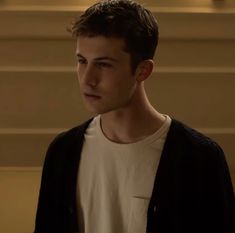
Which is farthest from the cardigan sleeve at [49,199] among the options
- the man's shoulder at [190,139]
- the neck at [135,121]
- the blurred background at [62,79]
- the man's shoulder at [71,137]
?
the blurred background at [62,79]

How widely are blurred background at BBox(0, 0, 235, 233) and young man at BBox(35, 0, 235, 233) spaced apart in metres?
1.17

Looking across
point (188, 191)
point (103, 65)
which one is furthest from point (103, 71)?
point (188, 191)

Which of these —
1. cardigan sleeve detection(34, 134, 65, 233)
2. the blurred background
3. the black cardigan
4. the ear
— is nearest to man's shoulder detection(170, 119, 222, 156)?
the black cardigan

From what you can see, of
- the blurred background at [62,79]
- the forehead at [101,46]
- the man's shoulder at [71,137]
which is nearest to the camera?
the forehead at [101,46]

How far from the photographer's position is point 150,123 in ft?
3.23

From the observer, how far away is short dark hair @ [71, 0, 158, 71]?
2.94 feet

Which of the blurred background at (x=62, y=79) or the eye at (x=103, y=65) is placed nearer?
the eye at (x=103, y=65)

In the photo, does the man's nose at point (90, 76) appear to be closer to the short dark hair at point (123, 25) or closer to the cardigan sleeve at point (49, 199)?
the short dark hair at point (123, 25)

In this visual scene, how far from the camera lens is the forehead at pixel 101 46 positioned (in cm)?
89

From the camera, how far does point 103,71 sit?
912mm

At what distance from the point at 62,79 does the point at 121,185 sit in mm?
1264

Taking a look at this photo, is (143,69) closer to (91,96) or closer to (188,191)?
(91,96)

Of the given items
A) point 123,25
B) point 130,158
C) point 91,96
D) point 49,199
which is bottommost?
point 49,199

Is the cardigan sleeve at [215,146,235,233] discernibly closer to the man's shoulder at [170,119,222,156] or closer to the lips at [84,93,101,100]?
the man's shoulder at [170,119,222,156]
